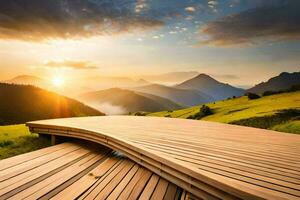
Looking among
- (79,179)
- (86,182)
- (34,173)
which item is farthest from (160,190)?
(34,173)

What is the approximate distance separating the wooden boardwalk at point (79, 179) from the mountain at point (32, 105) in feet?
363

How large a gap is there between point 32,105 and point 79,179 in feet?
417

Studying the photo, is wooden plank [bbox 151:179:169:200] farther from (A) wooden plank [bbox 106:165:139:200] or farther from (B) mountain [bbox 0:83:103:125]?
(B) mountain [bbox 0:83:103:125]

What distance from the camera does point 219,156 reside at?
4336 millimetres

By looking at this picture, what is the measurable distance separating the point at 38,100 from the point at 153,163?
130711mm

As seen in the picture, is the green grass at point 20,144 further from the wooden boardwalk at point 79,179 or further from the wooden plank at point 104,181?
the wooden plank at point 104,181

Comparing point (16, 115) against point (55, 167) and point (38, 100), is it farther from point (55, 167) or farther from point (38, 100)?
point (55, 167)

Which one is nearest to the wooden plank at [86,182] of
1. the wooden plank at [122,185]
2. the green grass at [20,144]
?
the wooden plank at [122,185]

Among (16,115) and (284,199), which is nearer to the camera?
(284,199)

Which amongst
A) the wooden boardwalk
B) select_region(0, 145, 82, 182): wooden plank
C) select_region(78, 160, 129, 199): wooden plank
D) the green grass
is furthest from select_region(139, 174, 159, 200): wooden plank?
the green grass

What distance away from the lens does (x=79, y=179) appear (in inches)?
169

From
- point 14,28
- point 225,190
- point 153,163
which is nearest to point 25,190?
point 153,163

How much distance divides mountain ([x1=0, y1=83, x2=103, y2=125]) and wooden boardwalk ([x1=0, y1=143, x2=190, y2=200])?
111 metres

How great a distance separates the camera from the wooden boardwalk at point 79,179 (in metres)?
3.66
